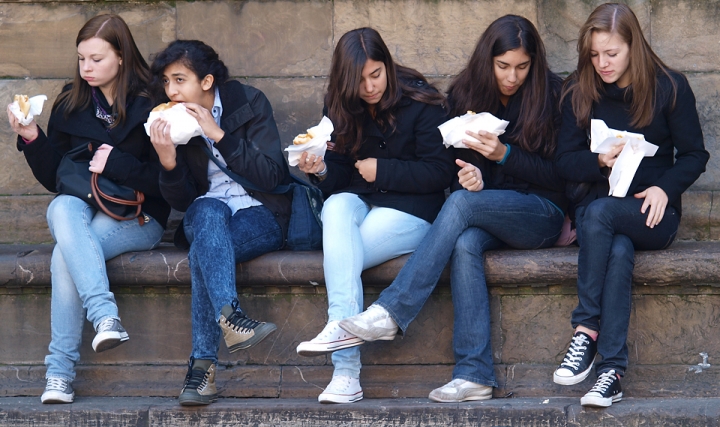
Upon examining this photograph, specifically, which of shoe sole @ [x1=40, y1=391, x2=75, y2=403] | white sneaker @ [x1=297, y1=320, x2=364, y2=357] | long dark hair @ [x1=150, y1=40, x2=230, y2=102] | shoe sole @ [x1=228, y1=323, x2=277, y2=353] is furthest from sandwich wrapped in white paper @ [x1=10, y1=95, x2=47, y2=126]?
white sneaker @ [x1=297, y1=320, x2=364, y2=357]

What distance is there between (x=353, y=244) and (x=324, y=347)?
0.46 m

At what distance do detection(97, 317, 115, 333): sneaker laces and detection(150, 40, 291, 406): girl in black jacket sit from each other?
1.08ft

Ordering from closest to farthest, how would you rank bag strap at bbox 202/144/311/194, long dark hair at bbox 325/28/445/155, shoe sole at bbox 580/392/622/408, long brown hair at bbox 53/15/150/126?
shoe sole at bbox 580/392/622/408
long dark hair at bbox 325/28/445/155
bag strap at bbox 202/144/311/194
long brown hair at bbox 53/15/150/126

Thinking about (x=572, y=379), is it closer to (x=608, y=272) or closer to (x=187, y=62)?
(x=608, y=272)

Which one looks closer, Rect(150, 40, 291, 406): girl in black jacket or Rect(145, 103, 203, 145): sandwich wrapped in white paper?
Rect(150, 40, 291, 406): girl in black jacket

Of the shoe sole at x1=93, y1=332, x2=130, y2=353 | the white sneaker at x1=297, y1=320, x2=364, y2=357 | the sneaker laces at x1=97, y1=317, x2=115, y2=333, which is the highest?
the white sneaker at x1=297, y1=320, x2=364, y2=357

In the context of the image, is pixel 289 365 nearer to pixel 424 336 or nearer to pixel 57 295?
pixel 424 336

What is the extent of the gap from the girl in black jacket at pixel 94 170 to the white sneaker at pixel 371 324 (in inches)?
37.1

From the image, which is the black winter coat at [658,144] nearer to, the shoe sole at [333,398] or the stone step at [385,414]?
the stone step at [385,414]

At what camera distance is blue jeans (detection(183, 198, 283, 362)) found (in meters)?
3.97

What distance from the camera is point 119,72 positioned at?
4.57 m

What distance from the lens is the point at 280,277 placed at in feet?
14.1

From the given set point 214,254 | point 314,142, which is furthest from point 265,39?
point 214,254

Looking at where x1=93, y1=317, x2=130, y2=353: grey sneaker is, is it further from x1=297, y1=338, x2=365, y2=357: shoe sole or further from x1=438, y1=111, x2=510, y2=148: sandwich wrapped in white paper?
x1=438, y1=111, x2=510, y2=148: sandwich wrapped in white paper
